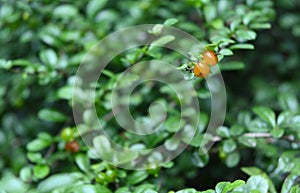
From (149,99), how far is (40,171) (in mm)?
530

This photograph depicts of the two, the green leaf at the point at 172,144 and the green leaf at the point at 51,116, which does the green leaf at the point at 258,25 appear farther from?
the green leaf at the point at 51,116

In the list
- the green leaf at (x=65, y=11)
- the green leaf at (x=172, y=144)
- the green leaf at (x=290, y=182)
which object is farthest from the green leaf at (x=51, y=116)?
the green leaf at (x=290, y=182)

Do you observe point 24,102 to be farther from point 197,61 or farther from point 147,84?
point 197,61

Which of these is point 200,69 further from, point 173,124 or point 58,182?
point 58,182

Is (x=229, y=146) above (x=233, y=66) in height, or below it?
below

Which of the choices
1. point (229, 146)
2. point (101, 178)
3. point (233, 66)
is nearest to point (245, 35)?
point (233, 66)

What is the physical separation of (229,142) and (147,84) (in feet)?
1.40

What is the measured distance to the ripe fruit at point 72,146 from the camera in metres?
1.52

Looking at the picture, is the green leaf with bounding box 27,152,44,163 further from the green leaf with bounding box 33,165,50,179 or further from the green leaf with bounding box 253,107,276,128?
the green leaf with bounding box 253,107,276,128

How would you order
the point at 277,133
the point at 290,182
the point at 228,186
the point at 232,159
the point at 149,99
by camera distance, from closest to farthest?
the point at 228,186
the point at 290,182
the point at 277,133
the point at 232,159
the point at 149,99

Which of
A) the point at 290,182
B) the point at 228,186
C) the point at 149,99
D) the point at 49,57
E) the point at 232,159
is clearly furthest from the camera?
the point at 149,99

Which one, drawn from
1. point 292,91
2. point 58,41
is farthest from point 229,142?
point 58,41

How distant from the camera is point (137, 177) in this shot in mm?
1376

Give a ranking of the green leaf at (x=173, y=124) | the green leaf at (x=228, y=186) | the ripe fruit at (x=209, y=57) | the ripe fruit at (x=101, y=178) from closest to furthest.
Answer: the green leaf at (x=228, y=186) < the ripe fruit at (x=209, y=57) < the ripe fruit at (x=101, y=178) < the green leaf at (x=173, y=124)
